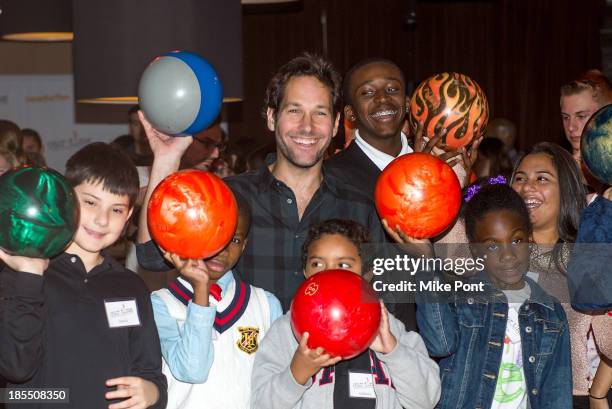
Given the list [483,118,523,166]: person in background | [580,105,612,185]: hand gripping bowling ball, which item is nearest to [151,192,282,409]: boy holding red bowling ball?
[580,105,612,185]: hand gripping bowling ball

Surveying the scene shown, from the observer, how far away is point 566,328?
11.4ft

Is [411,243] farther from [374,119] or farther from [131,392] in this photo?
[131,392]

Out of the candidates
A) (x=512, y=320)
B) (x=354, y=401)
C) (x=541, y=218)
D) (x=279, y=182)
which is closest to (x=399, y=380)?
(x=354, y=401)

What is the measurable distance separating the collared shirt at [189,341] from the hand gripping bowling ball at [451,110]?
1453mm

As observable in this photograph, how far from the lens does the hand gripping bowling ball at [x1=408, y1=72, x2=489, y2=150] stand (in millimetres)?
3945

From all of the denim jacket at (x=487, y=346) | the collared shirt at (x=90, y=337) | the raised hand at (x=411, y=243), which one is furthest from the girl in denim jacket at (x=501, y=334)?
the collared shirt at (x=90, y=337)

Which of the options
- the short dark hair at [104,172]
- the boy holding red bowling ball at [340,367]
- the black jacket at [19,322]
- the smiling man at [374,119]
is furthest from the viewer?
the smiling man at [374,119]

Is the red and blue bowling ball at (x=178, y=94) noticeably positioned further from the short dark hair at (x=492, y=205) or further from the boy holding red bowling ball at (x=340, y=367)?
the short dark hair at (x=492, y=205)

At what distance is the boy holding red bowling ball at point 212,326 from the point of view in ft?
9.91

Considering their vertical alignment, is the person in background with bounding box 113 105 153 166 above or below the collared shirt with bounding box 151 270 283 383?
above

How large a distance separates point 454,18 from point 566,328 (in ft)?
29.1

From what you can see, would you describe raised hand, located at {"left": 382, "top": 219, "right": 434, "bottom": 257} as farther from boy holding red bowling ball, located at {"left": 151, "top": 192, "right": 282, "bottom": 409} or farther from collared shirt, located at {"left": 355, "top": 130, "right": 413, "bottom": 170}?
collared shirt, located at {"left": 355, "top": 130, "right": 413, "bottom": 170}

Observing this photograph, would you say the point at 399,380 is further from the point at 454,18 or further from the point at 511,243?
the point at 454,18

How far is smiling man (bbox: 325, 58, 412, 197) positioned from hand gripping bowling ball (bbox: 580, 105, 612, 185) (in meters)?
1.04
